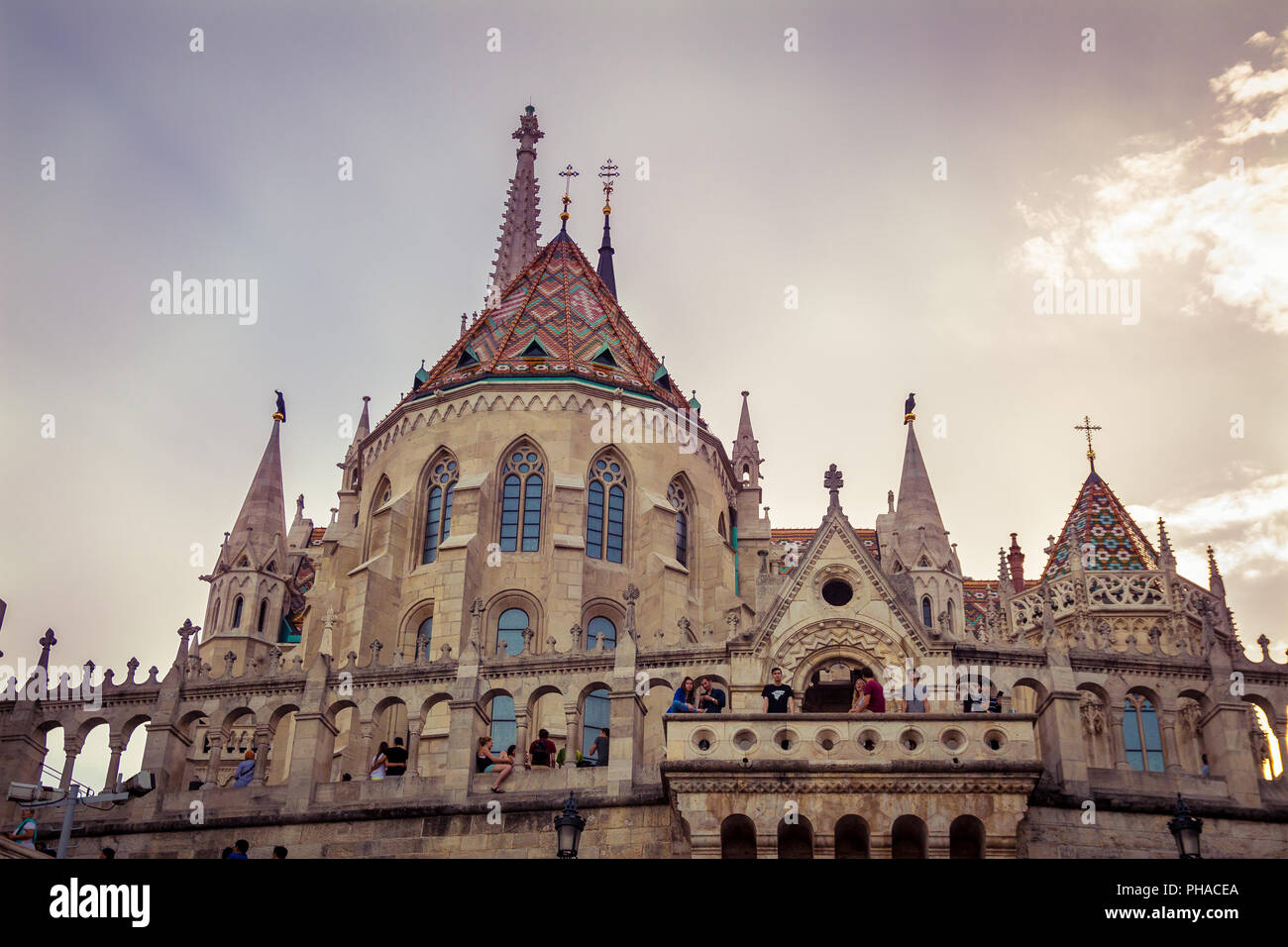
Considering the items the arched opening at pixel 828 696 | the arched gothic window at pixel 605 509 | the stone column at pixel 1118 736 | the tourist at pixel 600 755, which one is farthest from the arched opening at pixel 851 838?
the arched gothic window at pixel 605 509

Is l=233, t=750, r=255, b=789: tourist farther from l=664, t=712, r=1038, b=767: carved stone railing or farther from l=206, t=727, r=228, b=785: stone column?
l=664, t=712, r=1038, b=767: carved stone railing

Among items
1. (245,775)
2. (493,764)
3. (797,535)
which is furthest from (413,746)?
(797,535)

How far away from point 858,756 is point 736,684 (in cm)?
568

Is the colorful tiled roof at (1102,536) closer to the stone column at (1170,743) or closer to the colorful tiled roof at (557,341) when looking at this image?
the colorful tiled roof at (557,341)

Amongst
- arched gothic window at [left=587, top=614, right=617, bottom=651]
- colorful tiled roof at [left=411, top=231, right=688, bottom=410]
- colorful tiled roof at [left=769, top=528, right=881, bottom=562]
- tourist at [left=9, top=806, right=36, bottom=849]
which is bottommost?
tourist at [left=9, top=806, right=36, bottom=849]

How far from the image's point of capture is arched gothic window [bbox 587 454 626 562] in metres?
37.7

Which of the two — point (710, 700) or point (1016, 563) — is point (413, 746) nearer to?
point (710, 700)

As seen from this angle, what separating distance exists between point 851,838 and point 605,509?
16.9 meters

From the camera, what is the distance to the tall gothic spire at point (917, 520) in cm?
3912

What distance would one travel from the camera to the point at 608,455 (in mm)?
38969

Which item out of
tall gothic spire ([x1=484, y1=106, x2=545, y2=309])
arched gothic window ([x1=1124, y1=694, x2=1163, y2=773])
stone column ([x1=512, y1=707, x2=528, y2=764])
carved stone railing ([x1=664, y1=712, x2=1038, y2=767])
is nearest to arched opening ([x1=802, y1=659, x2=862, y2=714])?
carved stone railing ([x1=664, y1=712, x2=1038, y2=767])

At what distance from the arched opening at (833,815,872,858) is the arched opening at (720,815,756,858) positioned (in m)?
1.30
